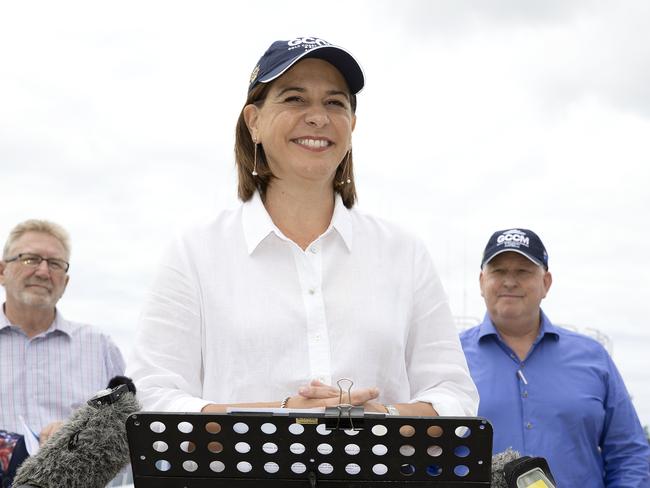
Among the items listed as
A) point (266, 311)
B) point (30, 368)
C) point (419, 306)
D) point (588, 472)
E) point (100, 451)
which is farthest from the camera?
Result: point (30, 368)

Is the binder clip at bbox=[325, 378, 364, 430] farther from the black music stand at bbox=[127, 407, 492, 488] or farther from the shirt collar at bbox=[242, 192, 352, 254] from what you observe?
the shirt collar at bbox=[242, 192, 352, 254]

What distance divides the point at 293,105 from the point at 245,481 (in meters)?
1.35

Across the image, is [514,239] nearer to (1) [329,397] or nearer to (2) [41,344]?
(2) [41,344]

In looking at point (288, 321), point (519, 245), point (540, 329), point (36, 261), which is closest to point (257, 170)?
point (288, 321)

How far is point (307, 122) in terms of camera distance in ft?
9.58

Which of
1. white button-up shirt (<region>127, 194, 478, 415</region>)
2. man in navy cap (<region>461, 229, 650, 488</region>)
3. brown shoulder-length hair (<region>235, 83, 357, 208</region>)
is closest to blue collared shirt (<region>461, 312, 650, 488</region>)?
man in navy cap (<region>461, 229, 650, 488</region>)

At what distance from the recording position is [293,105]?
2.96 m

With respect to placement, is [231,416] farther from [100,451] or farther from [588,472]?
[588,472]

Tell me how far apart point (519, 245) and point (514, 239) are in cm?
6

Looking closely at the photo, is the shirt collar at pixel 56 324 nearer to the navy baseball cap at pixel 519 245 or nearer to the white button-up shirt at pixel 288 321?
the navy baseball cap at pixel 519 245

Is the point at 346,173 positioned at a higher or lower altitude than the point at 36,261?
higher

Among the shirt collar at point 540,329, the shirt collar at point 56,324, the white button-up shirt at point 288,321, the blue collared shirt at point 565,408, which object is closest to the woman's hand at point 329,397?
the white button-up shirt at point 288,321

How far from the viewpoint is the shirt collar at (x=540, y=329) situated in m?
5.46

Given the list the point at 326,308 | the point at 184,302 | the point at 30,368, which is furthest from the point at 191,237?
the point at 30,368
